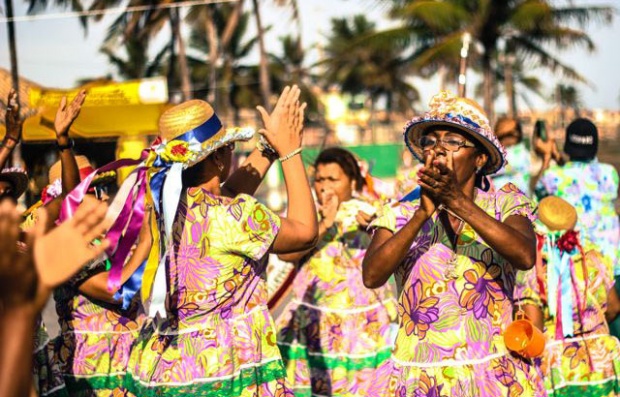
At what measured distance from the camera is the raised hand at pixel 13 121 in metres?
4.92

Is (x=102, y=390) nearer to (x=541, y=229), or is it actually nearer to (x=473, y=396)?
(x=473, y=396)

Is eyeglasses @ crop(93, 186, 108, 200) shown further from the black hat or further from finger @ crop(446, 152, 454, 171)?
the black hat

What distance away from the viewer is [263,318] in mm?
4309

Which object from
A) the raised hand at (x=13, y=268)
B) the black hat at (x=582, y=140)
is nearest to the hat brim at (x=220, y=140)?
the raised hand at (x=13, y=268)

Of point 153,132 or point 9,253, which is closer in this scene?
point 9,253

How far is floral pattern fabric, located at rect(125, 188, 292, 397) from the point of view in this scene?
413 centimetres

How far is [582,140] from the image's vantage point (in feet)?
26.5

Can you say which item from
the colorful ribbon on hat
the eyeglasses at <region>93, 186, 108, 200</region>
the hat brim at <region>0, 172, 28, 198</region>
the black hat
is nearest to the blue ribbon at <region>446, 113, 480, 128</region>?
the colorful ribbon on hat

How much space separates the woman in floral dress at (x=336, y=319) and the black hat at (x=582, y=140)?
231 cm

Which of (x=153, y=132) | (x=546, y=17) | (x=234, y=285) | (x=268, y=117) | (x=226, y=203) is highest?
(x=546, y=17)

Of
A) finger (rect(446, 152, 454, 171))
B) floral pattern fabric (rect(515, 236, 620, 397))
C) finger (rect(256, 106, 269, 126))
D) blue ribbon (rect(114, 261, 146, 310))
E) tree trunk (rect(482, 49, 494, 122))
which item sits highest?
tree trunk (rect(482, 49, 494, 122))

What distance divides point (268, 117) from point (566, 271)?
8.43 ft

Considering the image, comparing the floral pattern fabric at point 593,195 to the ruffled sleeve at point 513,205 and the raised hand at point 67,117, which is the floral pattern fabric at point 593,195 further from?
the raised hand at point 67,117

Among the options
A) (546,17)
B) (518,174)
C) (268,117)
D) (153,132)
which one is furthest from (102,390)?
(546,17)
